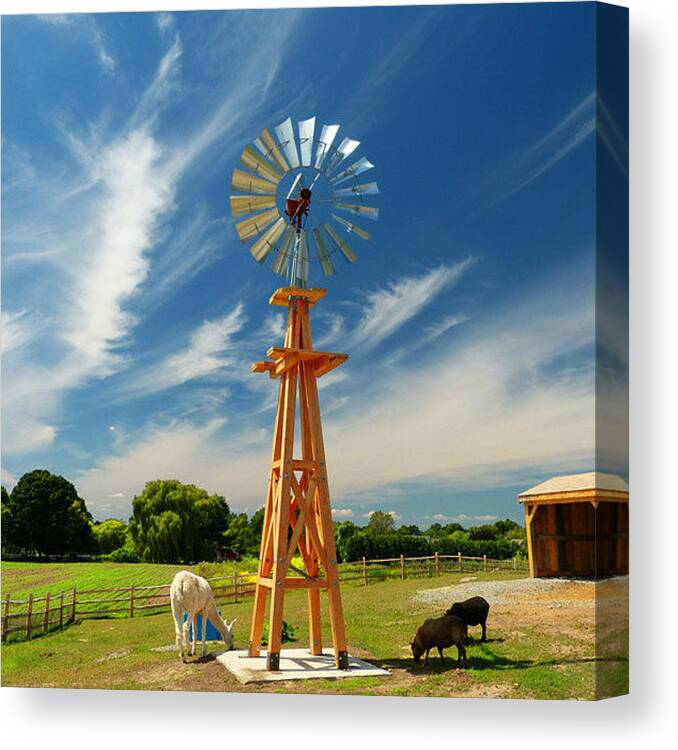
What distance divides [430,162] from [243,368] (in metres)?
3.70

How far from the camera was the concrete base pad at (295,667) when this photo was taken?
10000 millimetres

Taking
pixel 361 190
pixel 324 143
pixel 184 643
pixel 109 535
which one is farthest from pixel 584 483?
pixel 109 535

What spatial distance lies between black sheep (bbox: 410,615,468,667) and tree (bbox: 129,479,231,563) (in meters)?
3.25

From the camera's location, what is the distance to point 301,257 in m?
10.8

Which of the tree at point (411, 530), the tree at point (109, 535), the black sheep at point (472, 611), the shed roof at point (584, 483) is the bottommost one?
the black sheep at point (472, 611)

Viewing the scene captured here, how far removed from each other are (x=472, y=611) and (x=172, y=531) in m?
4.23

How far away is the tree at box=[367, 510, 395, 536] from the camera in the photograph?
11.9 meters

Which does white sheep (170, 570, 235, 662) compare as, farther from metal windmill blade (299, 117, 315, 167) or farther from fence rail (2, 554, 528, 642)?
metal windmill blade (299, 117, 315, 167)

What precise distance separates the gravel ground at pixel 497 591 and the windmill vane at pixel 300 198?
4359 mm

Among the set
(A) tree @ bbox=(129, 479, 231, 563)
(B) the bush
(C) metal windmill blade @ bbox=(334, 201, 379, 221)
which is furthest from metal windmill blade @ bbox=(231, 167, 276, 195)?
(B) the bush

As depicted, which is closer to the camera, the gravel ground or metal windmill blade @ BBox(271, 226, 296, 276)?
the gravel ground

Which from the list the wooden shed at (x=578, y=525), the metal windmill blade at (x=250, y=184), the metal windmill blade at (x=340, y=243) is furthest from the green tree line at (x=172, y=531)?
the metal windmill blade at (x=250, y=184)

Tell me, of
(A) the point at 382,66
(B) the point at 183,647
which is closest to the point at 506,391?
(A) the point at 382,66

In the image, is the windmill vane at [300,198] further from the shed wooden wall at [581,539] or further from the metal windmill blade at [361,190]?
the shed wooden wall at [581,539]
